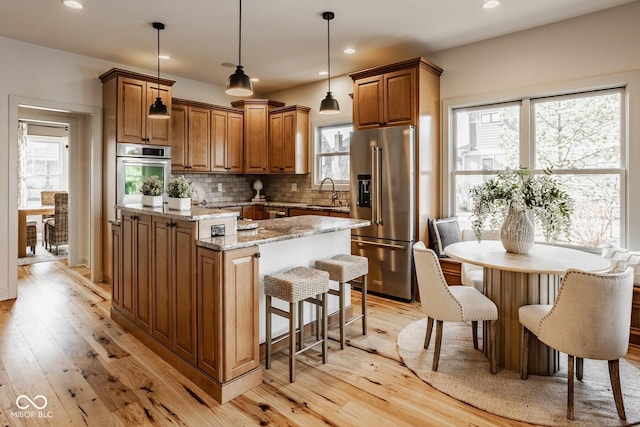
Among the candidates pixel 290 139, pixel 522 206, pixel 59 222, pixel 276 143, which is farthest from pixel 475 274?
pixel 59 222

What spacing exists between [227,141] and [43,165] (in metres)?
5.26

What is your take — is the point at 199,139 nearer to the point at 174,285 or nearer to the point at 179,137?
the point at 179,137

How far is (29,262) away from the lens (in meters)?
6.14

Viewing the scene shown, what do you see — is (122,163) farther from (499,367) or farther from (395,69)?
(499,367)

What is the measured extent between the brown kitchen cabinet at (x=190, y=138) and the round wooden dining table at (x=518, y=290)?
426cm

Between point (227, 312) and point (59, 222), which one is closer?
point (227, 312)

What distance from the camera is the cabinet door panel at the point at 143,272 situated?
297 cm

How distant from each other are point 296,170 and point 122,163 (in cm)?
245

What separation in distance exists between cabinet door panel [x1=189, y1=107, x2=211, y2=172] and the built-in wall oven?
1.67ft

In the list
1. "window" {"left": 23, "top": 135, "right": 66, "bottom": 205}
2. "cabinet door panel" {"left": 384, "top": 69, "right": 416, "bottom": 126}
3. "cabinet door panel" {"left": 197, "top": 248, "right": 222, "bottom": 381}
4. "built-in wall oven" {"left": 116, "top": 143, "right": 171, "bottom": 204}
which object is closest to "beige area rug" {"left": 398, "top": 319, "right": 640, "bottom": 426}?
"cabinet door panel" {"left": 197, "top": 248, "right": 222, "bottom": 381}

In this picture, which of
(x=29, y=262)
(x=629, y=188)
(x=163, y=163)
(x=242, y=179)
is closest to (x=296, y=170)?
(x=242, y=179)

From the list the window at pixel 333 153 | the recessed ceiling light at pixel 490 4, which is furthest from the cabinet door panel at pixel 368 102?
the recessed ceiling light at pixel 490 4

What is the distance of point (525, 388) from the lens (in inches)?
95.6

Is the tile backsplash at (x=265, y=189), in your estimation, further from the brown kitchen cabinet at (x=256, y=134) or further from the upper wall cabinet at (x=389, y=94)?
the upper wall cabinet at (x=389, y=94)
